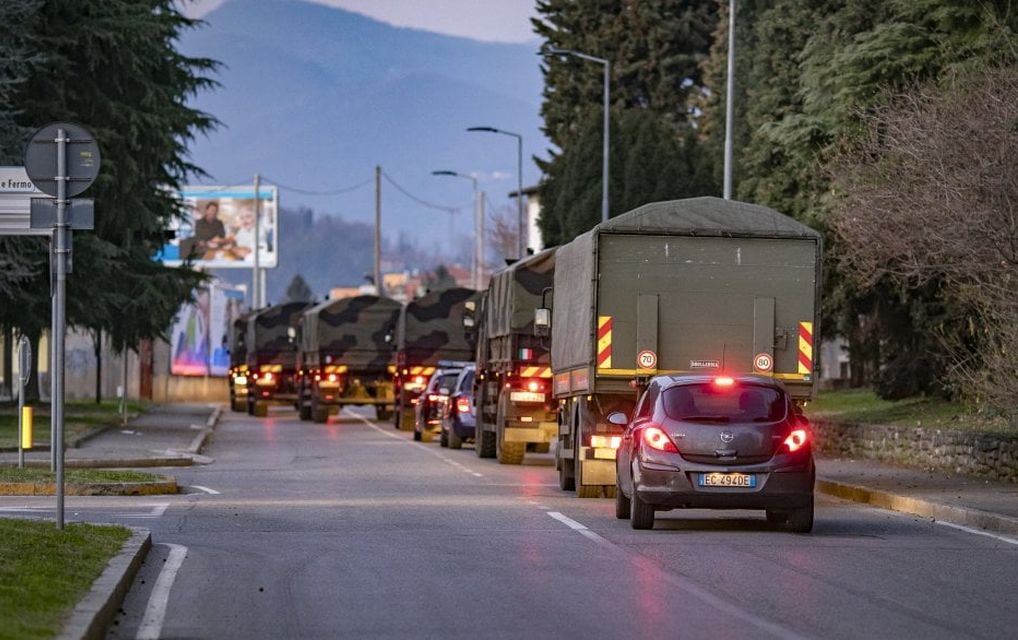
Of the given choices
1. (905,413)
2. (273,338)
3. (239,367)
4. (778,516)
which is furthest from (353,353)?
(778,516)

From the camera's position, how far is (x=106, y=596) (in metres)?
13.1

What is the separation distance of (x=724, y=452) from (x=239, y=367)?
56.8 meters

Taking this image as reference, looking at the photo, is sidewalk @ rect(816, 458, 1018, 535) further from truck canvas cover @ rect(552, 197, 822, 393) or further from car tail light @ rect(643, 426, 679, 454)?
car tail light @ rect(643, 426, 679, 454)

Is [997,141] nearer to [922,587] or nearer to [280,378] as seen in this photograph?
[922,587]

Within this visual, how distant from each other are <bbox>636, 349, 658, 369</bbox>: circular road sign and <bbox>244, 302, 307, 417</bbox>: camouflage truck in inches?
1760

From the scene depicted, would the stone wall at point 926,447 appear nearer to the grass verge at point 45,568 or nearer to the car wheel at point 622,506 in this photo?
the car wheel at point 622,506

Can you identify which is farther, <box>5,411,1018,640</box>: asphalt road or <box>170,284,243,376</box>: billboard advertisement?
<box>170,284,243,376</box>: billboard advertisement

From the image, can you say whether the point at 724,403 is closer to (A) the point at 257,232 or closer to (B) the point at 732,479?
(B) the point at 732,479

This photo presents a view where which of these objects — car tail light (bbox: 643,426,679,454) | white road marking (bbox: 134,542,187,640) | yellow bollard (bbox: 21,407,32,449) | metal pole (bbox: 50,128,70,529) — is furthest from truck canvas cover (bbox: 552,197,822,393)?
yellow bollard (bbox: 21,407,32,449)

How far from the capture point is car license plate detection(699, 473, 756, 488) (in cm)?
1994

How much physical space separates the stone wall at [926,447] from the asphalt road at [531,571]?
3.22 m

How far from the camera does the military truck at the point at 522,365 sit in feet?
112

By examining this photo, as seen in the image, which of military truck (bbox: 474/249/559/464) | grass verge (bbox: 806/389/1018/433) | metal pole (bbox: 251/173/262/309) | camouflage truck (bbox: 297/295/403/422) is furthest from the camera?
metal pole (bbox: 251/173/262/309)

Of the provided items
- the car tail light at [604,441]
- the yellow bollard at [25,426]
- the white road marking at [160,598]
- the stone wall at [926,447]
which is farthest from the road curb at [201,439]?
the white road marking at [160,598]
